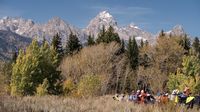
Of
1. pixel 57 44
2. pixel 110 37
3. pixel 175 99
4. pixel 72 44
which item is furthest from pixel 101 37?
pixel 175 99

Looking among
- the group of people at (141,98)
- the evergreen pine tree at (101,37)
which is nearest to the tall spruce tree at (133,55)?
the evergreen pine tree at (101,37)

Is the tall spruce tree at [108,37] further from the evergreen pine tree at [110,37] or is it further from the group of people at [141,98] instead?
the group of people at [141,98]

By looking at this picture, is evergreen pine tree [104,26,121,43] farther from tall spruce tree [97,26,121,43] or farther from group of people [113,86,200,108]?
group of people [113,86,200,108]

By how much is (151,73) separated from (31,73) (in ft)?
76.3

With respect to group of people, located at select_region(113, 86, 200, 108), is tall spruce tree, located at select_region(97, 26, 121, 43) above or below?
above

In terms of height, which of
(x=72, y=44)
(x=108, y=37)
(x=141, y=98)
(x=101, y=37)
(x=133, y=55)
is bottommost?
(x=141, y=98)

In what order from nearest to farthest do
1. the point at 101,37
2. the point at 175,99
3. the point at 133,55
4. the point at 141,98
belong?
1. the point at 175,99
2. the point at 141,98
3. the point at 133,55
4. the point at 101,37

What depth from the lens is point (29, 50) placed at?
179 feet

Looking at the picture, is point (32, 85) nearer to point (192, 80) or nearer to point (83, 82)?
point (83, 82)

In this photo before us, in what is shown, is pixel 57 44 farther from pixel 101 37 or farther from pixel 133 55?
pixel 133 55

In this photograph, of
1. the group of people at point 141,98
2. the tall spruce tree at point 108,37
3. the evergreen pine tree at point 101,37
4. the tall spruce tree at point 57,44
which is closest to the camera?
the group of people at point 141,98

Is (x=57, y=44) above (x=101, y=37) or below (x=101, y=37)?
below

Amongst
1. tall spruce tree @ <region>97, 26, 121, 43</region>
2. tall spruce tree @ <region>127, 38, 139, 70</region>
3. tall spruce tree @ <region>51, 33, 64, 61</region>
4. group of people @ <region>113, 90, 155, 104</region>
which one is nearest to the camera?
group of people @ <region>113, 90, 155, 104</region>

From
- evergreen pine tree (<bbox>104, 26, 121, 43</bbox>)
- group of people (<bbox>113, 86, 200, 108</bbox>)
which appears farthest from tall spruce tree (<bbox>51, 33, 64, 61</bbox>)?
group of people (<bbox>113, 86, 200, 108</bbox>)
